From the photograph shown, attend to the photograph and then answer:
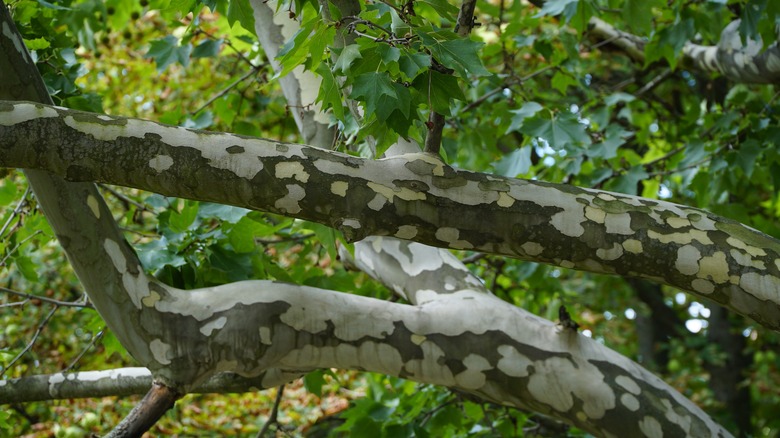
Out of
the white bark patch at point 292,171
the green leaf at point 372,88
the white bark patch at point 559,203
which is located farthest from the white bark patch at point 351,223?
the white bark patch at point 559,203

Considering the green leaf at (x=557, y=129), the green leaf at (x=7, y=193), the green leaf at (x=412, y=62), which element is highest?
the green leaf at (x=412, y=62)

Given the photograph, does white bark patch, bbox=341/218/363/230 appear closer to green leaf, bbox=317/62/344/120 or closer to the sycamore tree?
the sycamore tree

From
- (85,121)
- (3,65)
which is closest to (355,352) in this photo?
(85,121)

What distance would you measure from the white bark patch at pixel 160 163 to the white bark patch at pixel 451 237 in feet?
1.85

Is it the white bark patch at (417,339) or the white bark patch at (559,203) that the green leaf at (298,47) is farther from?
the white bark patch at (417,339)

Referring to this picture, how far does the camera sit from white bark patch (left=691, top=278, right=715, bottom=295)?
64.0 inches

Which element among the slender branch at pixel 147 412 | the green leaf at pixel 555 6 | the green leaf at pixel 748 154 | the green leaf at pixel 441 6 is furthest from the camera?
the green leaf at pixel 748 154

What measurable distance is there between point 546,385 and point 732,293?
652 millimetres

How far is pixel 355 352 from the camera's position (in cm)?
217

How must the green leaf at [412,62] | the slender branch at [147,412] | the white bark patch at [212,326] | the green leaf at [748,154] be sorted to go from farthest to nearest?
the green leaf at [748,154] → the white bark patch at [212,326] → the slender branch at [147,412] → the green leaf at [412,62]

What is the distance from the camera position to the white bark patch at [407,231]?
1.67 m

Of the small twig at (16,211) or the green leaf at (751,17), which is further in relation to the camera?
the green leaf at (751,17)

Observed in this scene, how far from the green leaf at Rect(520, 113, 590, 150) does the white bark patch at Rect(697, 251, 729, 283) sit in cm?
126

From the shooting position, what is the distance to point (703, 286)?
1634 mm
